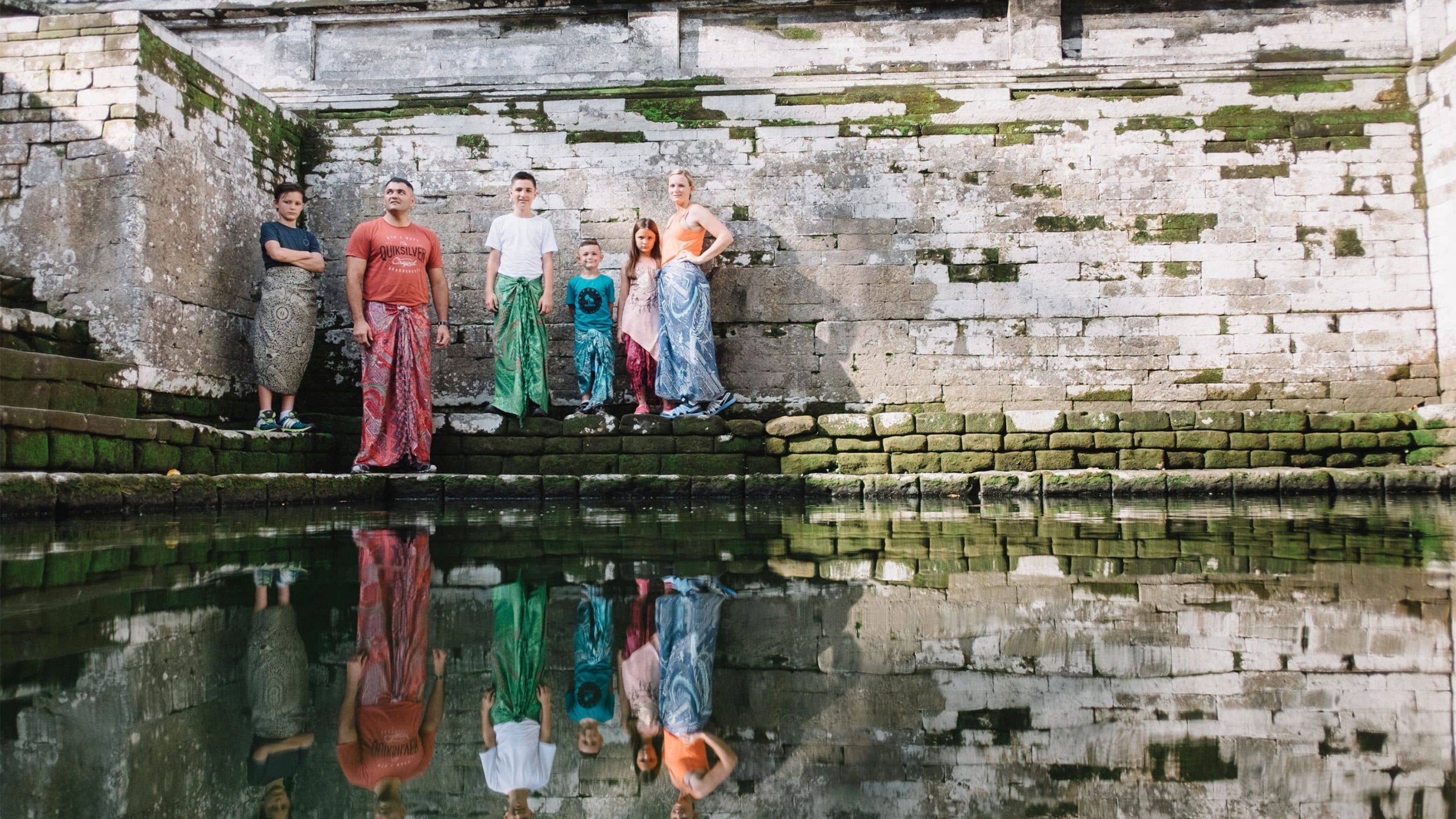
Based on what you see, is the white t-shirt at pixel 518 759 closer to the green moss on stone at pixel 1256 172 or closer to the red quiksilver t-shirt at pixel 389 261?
the red quiksilver t-shirt at pixel 389 261

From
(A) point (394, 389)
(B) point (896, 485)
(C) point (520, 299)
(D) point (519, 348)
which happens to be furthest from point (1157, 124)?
(A) point (394, 389)

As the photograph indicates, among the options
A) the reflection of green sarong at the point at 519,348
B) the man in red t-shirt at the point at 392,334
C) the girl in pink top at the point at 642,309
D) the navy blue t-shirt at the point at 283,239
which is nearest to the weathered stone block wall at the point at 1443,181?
the girl in pink top at the point at 642,309

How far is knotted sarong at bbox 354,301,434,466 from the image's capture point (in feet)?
22.7

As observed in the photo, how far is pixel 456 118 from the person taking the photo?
8648 mm

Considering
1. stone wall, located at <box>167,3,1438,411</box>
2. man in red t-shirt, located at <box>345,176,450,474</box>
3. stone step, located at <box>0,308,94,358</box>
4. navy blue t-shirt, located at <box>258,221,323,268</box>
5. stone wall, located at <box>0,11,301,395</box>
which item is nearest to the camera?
stone step, located at <box>0,308,94,358</box>

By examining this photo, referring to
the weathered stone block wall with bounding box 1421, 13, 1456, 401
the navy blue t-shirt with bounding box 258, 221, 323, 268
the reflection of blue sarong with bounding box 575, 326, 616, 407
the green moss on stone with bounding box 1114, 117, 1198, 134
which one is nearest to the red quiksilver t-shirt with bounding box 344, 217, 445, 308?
the navy blue t-shirt with bounding box 258, 221, 323, 268

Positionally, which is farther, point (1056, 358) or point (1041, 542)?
point (1056, 358)

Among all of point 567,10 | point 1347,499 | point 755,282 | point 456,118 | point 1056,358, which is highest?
point 567,10

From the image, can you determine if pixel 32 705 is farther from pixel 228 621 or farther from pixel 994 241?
pixel 994 241

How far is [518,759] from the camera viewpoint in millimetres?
1266

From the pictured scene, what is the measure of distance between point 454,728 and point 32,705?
603 millimetres

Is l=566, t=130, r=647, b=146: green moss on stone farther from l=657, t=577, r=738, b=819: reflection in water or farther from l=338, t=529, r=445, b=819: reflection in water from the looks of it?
l=657, t=577, r=738, b=819: reflection in water

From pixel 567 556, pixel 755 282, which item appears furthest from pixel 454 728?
pixel 755 282

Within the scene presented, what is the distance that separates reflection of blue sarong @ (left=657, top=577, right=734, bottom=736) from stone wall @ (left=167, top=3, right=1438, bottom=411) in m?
5.95
